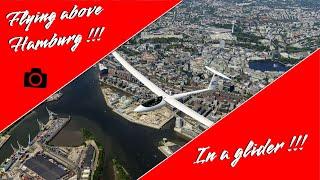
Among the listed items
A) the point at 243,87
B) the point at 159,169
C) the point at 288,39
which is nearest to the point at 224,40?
the point at 288,39

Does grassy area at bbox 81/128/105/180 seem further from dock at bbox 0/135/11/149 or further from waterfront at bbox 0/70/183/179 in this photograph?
dock at bbox 0/135/11/149

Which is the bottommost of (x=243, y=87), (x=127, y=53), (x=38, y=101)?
(x=243, y=87)

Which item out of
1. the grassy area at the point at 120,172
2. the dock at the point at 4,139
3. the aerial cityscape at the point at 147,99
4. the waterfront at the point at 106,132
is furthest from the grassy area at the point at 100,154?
the dock at the point at 4,139

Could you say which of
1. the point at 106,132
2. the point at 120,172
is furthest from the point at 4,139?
the point at 120,172

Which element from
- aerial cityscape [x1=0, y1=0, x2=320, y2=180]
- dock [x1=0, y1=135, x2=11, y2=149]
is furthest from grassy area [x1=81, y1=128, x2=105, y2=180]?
dock [x1=0, y1=135, x2=11, y2=149]

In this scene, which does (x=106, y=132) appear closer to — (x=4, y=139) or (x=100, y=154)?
(x=100, y=154)

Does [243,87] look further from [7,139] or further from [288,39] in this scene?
[288,39]

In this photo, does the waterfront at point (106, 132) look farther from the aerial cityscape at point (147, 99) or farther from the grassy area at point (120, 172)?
the grassy area at point (120, 172)
